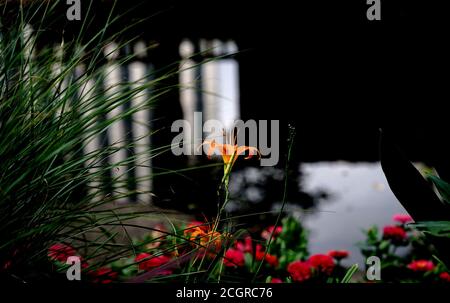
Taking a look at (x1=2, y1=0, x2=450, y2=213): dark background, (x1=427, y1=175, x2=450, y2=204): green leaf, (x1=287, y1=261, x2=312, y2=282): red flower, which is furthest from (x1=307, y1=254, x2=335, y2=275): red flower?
(x1=2, y1=0, x2=450, y2=213): dark background

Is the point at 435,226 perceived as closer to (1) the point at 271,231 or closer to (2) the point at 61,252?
(2) the point at 61,252

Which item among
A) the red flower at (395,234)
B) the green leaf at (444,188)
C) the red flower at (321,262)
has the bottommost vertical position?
the red flower at (321,262)

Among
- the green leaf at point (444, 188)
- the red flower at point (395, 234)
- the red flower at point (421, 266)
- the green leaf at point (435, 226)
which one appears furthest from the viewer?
the red flower at point (395, 234)

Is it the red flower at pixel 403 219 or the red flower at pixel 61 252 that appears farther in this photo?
the red flower at pixel 403 219

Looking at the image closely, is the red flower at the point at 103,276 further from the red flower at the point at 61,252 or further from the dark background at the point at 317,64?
the dark background at the point at 317,64

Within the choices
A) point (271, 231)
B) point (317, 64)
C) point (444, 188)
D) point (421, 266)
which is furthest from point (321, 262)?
point (317, 64)

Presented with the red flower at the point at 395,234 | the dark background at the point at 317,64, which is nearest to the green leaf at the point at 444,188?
the red flower at the point at 395,234

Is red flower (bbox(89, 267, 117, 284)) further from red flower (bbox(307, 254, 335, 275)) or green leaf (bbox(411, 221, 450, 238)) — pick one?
red flower (bbox(307, 254, 335, 275))

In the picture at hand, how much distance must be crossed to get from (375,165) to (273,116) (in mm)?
774

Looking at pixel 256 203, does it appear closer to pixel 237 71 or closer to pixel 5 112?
pixel 237 71

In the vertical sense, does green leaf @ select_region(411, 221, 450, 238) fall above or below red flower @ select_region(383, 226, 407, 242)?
above

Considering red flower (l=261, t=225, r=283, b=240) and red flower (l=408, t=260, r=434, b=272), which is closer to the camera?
red flower (l=261, t=225, r=283, b=240)

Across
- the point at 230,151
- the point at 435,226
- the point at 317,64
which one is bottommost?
the point at 435,226
